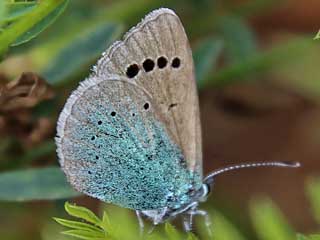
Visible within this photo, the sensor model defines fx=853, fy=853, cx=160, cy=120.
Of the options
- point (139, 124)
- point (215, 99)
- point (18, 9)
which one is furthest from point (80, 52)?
point (215, 99)

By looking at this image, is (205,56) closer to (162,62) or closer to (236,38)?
(236,38)

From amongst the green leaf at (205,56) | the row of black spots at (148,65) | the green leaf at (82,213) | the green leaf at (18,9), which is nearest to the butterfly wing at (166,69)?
the row of black spots at (148,65)

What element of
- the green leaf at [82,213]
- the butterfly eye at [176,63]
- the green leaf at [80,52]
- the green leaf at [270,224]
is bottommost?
the green leaf at [270,224]

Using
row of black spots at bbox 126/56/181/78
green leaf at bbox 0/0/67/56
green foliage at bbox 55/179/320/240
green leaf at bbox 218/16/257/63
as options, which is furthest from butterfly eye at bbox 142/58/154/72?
green leaf at bbox 218/16/257/63

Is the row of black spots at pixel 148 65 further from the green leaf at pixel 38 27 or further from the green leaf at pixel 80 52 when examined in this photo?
the green leaf at pixel 80 52

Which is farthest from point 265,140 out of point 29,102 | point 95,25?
point 29,102

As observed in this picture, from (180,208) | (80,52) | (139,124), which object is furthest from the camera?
(80,52)
